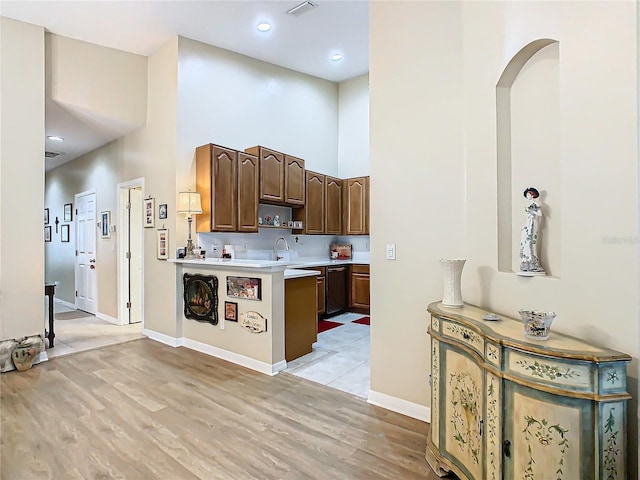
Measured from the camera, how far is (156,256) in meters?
4.77

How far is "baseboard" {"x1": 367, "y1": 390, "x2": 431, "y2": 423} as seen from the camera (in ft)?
8.51

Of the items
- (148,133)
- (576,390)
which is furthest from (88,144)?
(576,390)

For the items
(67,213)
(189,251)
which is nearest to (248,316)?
(189,251)

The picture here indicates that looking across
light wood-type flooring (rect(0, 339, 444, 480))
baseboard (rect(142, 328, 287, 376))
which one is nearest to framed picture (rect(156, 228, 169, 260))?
baseboard (rect(142, 328, 287, 376))

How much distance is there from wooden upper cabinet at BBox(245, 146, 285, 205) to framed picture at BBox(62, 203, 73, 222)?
14.3 feet

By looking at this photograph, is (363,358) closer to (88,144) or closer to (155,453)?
(155,453)

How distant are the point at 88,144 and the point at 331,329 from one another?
493 centimetres

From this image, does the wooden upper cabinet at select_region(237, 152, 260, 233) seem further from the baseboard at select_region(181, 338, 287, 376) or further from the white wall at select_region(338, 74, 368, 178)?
the white wall at select_region(338, 74, 368, 178)

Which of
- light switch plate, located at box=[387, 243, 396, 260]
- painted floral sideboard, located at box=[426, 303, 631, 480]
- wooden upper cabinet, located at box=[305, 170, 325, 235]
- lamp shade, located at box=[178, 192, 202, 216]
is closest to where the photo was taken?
painted floral sideboard, located at box=[426, 303, 631, 480]

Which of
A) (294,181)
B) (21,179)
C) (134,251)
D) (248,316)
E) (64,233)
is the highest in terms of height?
(294,181)

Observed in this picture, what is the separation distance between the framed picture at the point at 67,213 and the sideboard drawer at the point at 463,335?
756 cm

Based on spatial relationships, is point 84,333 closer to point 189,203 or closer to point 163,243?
point 163,243

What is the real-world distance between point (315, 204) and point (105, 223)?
11.3 feet

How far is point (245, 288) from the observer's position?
147 inches
